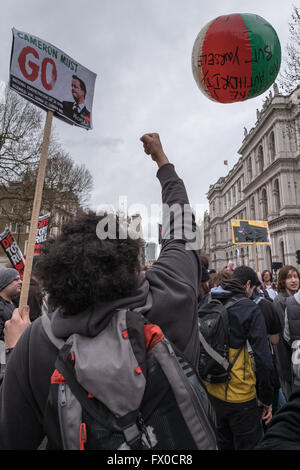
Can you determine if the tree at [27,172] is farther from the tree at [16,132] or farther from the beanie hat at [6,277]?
the beanie hat at [6,277]

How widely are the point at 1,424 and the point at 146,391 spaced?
494 mm

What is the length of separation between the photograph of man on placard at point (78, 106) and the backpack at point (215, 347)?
82.8 inches

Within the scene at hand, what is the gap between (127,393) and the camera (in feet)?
2.73

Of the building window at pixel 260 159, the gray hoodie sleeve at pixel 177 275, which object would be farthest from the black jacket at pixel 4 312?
the building window at pixel 260 159

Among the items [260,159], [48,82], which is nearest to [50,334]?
[48,82]

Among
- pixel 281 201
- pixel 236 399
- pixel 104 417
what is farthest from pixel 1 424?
pixel 281 201

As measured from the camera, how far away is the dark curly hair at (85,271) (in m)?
0.97

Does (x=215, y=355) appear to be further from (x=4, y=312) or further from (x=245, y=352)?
(x=4, y=312)

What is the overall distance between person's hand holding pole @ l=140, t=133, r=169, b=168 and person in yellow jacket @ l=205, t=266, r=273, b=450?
1722 mm

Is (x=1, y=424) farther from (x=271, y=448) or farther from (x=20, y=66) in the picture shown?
(x=20, y=66)

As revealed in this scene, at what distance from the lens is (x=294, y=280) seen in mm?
4070

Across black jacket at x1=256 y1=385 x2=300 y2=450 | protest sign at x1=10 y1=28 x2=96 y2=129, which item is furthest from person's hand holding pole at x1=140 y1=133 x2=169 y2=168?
protest sign at x1=10 y1=28 x2=96 y2=129

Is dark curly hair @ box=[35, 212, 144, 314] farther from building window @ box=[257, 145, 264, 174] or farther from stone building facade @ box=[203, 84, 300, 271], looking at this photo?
building window @ box=[257, 145, 264, 174]

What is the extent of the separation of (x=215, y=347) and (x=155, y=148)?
1818 millimetres
